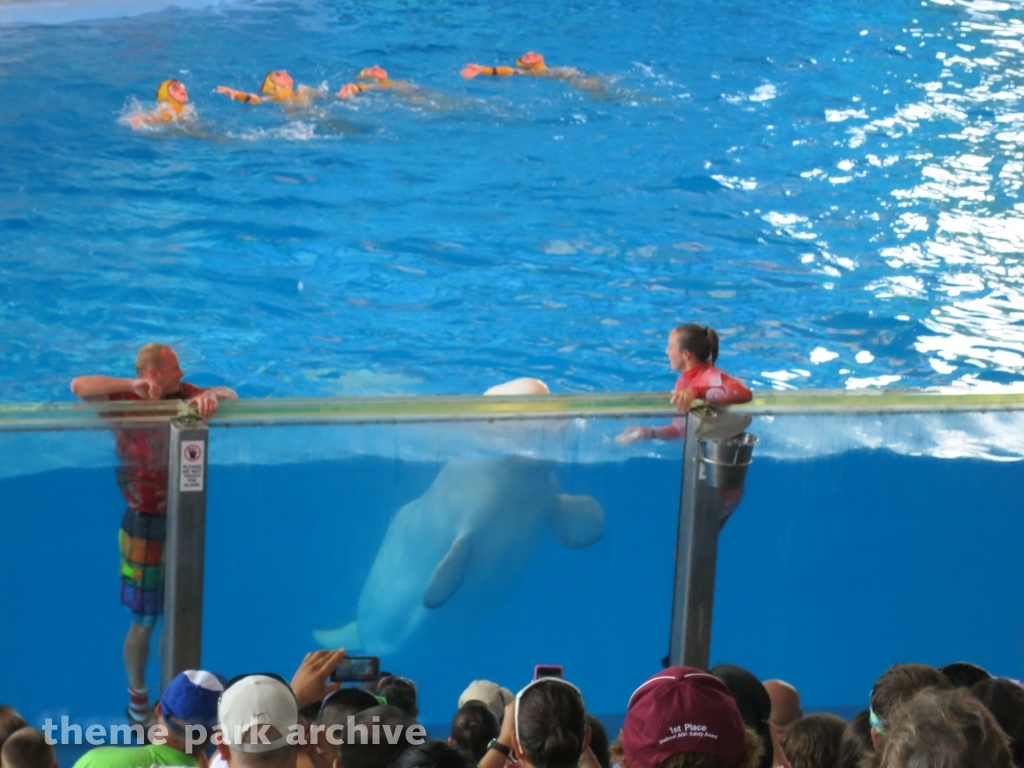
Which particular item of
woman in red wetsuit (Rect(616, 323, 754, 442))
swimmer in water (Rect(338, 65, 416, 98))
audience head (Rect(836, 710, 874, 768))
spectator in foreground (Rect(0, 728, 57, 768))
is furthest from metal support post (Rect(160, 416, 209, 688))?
swimmer in water (Rect(338, 65, 416, 98))

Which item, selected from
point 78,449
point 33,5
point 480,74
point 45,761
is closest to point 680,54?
point 480,74

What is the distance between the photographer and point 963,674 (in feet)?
9.78

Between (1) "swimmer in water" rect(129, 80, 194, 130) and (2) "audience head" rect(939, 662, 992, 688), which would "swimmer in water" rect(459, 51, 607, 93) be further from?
(2) "audience head" rect(939, 662, 992, 688)

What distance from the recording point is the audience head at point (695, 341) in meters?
5.34

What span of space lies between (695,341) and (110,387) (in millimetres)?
2562

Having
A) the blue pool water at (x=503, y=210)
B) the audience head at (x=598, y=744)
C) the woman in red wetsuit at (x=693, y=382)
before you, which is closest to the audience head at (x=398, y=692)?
the audience head at (x=598, y=744)

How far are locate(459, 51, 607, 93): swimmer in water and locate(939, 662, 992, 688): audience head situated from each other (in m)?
11.7

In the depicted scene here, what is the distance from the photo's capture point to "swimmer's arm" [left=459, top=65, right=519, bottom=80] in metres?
14.1

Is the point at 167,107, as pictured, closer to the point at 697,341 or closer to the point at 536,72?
the point at 536,72

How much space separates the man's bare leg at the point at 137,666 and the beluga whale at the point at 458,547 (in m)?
0.61

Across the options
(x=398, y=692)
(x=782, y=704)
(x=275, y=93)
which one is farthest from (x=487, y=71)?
(x=398, y=692)

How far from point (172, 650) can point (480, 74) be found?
37.1ft

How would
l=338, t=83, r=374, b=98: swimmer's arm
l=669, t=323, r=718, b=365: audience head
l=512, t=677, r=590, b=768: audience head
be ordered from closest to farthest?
l=512, t=677, r=590, b=768: audience head, l=669, t=323, r=718, b=365: audience head, l=338, t=83, r=374, b=98: swimmer's arm

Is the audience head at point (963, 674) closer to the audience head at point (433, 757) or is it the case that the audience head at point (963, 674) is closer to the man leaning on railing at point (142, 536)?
the audience head at point (433, 757)
